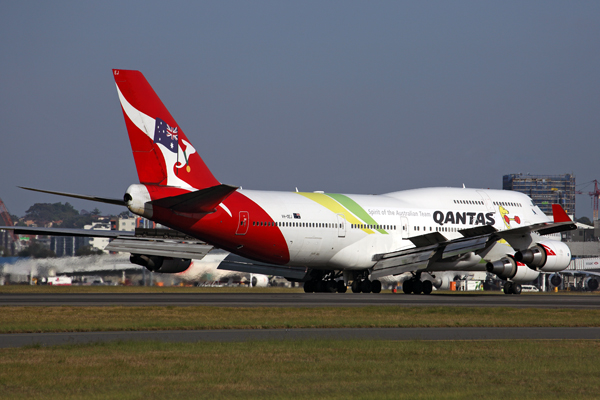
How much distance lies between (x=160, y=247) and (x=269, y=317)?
1481cm

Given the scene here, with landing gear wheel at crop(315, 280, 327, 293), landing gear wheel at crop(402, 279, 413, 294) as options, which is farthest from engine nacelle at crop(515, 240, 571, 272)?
landing gear wheel at crop(315, 280, 327, 293)

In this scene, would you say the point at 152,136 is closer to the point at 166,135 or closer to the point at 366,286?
the point at 166,135

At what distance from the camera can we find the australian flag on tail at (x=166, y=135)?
30000mm

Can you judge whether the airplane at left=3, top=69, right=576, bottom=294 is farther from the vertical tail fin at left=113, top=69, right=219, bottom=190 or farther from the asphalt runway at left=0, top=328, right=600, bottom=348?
the asphalt runway at left=0, top=328, right=600, bottom=348

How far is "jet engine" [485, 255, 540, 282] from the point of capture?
3375 cm

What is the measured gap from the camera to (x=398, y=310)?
881 inches

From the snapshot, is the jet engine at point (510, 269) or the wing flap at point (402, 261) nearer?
the jet engine at point (510, 269)

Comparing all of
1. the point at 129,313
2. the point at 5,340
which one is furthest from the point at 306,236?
the point at 5,340

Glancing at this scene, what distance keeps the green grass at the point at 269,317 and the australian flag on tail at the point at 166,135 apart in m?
9.83

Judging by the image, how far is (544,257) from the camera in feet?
110

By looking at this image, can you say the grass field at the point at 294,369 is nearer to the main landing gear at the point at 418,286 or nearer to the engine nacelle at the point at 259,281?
the main landing gear at the point at 418,286

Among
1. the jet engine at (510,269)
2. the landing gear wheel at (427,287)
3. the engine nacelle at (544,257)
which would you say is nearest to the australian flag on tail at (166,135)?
the landing gear wheel at (427,287)

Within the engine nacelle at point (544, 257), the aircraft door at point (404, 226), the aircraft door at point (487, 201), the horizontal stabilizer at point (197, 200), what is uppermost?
the aircraft door at point (487, 201)

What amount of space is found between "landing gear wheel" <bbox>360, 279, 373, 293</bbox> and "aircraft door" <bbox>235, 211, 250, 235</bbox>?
775 cm
